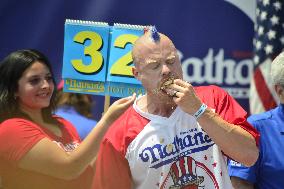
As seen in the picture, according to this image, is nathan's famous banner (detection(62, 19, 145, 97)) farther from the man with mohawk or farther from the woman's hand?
the woman's hand

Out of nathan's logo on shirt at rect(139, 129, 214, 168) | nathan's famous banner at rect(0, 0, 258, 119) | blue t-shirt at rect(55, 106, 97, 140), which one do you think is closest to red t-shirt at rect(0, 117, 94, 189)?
nathan's logo on shirt at rect(139, 129, 214, 168)

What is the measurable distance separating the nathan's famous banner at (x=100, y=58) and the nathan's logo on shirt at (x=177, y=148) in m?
0.57

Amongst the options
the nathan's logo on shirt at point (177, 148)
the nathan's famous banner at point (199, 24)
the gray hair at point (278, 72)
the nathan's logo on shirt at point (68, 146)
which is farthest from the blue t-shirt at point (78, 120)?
the nathan's logo on shirt at point (177, 148)

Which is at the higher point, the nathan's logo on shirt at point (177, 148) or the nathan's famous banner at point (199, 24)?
the nathan's famous banner at point (199, 24)

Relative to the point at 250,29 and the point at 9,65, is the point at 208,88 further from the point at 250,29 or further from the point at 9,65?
the point at 250,29

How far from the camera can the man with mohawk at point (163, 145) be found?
238 centimetres

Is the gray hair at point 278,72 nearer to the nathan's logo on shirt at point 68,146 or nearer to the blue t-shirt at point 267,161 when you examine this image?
the blue t-shirt at point 267,161

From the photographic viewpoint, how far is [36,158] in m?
2.45

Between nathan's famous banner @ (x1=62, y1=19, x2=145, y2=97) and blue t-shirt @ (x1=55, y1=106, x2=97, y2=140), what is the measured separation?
0.94 metres

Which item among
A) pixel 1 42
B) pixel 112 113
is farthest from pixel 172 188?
pixel 1 42

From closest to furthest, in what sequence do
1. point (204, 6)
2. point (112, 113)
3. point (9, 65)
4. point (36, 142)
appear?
point (112, 113)
point (36, 142)
point (9, 65)
point (204, 6)

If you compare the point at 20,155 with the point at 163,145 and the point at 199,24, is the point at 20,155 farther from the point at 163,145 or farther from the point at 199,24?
the point at 199,24

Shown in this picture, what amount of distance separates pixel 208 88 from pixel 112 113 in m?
0.42

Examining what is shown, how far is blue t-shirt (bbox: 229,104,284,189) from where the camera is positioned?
9.29ft
